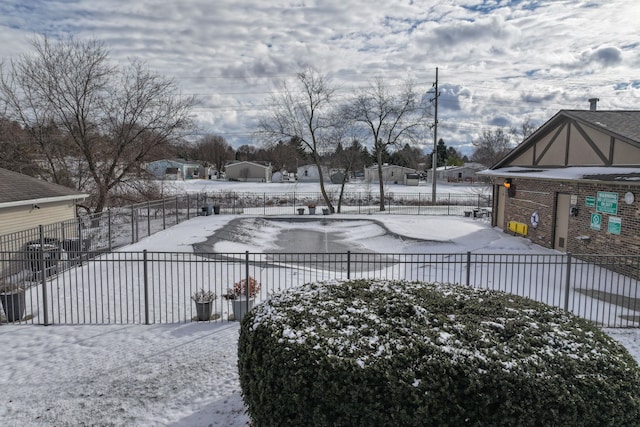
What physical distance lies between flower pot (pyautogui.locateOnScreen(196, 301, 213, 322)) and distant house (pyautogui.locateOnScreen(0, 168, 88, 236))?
30.1 feet

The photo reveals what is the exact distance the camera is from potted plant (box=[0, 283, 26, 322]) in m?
8.59

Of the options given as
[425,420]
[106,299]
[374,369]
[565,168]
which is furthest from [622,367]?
[565,168]

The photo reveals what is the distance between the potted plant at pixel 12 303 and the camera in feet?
28.2

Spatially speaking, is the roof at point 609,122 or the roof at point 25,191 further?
the roof at point 25,191

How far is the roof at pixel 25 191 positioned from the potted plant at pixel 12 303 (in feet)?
21.0

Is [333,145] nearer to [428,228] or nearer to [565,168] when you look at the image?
[428,228]

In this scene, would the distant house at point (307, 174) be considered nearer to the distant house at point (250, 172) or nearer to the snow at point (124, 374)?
the distant house at point (250, 172)

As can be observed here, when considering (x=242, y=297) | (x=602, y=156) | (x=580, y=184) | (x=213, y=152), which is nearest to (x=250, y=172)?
(x=213, y=152)

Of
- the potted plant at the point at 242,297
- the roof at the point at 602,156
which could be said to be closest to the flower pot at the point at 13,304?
the potted plant at the point at 242,297

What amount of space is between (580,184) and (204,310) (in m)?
12.8

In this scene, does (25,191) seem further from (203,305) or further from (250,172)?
(250,172)

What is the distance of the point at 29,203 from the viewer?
15.0 meters

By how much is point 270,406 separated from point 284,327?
69 centimetres

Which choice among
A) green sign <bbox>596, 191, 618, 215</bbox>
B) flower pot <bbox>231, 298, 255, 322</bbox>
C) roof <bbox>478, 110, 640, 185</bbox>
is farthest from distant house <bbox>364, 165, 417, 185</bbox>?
flower pot <bbox>231, 298, 255, 322</bbox>
